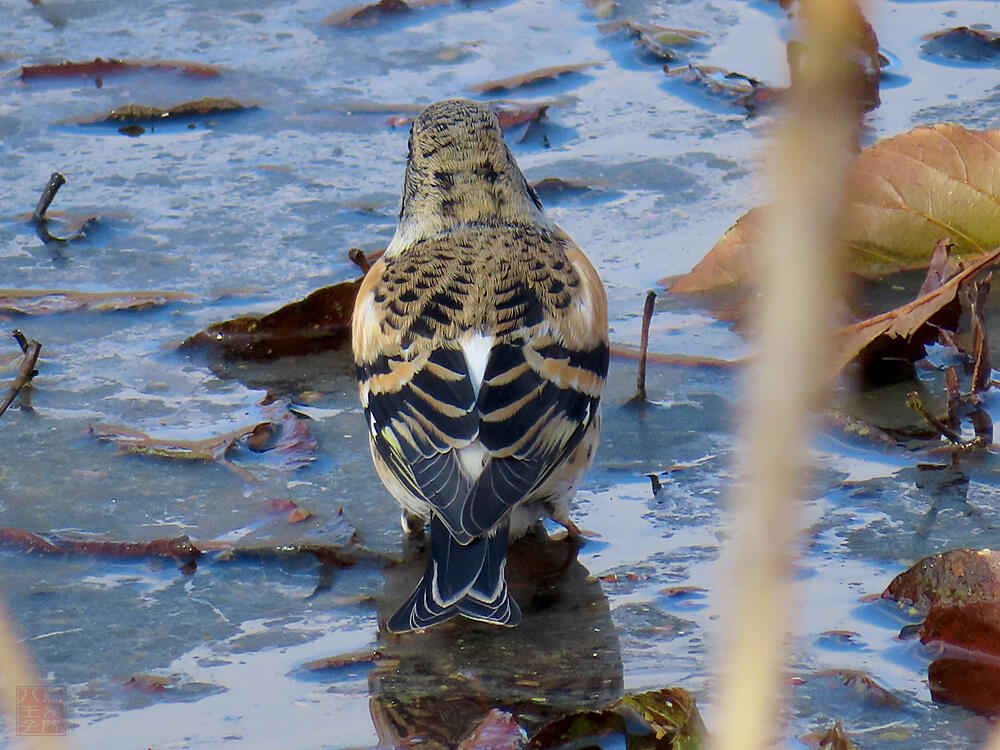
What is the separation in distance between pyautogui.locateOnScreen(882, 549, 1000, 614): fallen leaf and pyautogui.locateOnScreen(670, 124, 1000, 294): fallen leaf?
169 centimetres

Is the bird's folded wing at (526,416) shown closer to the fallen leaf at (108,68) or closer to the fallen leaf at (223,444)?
the fallen leaf at (223,444)

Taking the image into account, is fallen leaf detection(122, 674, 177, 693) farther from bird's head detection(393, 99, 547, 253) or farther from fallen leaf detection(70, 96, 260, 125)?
fallen leaf detection(70, 96, 260, 125)

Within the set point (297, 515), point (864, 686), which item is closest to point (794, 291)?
point (864, 686)

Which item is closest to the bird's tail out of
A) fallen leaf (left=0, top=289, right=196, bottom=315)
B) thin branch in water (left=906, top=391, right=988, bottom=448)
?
thin branch in water (left=906, top=391, right=988, bottom=448)

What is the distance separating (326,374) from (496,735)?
2.44 m

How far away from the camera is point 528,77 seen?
7602 mm

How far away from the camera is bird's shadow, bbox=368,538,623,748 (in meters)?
3.34

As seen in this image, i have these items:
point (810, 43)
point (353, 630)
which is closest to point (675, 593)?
point (353, 630)

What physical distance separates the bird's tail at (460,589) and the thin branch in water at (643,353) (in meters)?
1.15

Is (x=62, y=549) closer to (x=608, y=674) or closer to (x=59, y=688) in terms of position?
(x=59, y=688)

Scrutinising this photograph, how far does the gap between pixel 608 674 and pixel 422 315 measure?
4.32ft

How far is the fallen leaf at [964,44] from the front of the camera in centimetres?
743

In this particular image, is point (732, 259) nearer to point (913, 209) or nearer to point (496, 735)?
point (913, 209)

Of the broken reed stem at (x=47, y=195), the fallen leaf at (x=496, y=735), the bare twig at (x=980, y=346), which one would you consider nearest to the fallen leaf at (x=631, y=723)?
the fallen leaf at (x=496, y=735)
